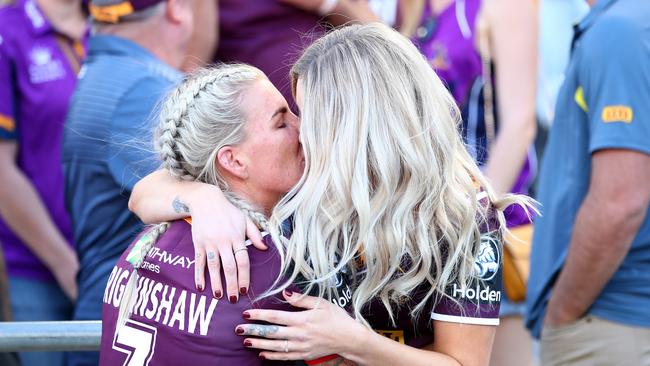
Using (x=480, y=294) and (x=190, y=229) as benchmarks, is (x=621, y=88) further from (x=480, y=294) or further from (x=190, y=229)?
(x=190, y=229)

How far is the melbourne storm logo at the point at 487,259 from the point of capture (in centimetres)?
234

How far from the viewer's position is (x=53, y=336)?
111 inches

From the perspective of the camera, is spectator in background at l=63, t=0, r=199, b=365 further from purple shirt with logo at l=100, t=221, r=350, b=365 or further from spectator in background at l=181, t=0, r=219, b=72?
purple shirt with logo at l=100, t=221, r=350, b=365

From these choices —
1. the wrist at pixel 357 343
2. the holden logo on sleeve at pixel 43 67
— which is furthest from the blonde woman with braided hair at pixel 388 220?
the holden logo on sleeve at pixel 43 67

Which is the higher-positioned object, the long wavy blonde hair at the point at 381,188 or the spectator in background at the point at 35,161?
the long wavy blonde hair at the point at 381,188

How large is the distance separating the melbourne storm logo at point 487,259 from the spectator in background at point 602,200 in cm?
100

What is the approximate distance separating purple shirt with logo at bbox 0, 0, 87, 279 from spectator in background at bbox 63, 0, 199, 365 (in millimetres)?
903

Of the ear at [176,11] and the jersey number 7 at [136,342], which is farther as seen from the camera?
the ear at [176,11]

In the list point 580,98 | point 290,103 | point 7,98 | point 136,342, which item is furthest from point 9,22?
point 136,342

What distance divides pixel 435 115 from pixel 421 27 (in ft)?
7.56

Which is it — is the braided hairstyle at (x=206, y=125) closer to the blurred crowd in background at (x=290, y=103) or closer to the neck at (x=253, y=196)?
the neck at (x=253, y=196)

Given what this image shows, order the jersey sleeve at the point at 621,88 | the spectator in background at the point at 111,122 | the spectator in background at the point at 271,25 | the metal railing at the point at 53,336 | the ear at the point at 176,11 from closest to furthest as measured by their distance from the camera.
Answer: the metal railing at the point at 53,336 → the jersey sleeve at the point at 621,88 → the spectator in background at the point at 111,122 → the ear at the point at 176,11 → the spectator in background at the point at 271,25

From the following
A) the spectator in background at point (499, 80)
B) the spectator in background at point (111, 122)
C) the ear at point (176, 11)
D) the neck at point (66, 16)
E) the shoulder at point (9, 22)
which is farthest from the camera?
the neck at point (66, 16)

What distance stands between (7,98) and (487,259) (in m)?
2.91
